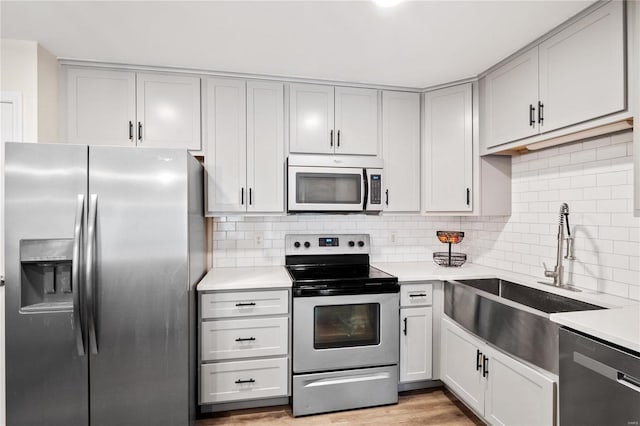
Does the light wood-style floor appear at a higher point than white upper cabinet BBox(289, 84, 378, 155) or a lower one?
lower

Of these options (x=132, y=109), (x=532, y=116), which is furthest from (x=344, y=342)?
(x=132, y=109)

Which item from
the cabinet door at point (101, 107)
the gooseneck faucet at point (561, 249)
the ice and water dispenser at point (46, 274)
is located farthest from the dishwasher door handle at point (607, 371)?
the cabinet door at point (101, 107)

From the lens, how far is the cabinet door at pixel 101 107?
2.26 m

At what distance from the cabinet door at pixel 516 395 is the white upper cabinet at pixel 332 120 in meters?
1.73

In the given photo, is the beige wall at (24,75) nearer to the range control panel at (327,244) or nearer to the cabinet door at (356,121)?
the range control panel at (327,244)

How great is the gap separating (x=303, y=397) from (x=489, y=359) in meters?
1.22

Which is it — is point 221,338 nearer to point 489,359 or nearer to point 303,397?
point 303,397

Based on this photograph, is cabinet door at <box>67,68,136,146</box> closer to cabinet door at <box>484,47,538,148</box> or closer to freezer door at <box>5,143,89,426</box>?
freezer door at <box>5,143,89,426</box>

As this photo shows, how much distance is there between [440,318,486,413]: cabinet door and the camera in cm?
203

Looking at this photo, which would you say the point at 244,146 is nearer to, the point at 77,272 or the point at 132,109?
the point at 132,109

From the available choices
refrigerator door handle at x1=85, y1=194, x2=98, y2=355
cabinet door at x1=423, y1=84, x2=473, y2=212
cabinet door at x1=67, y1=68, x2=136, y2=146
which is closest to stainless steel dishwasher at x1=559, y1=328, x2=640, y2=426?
cabinet door at x1=423, y1=84, x2=473, y2=212

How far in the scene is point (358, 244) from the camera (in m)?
2.93

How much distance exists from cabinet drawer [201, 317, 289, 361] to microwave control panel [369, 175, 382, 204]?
44.5 inches

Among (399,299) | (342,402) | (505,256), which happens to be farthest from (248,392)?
(505,256)
